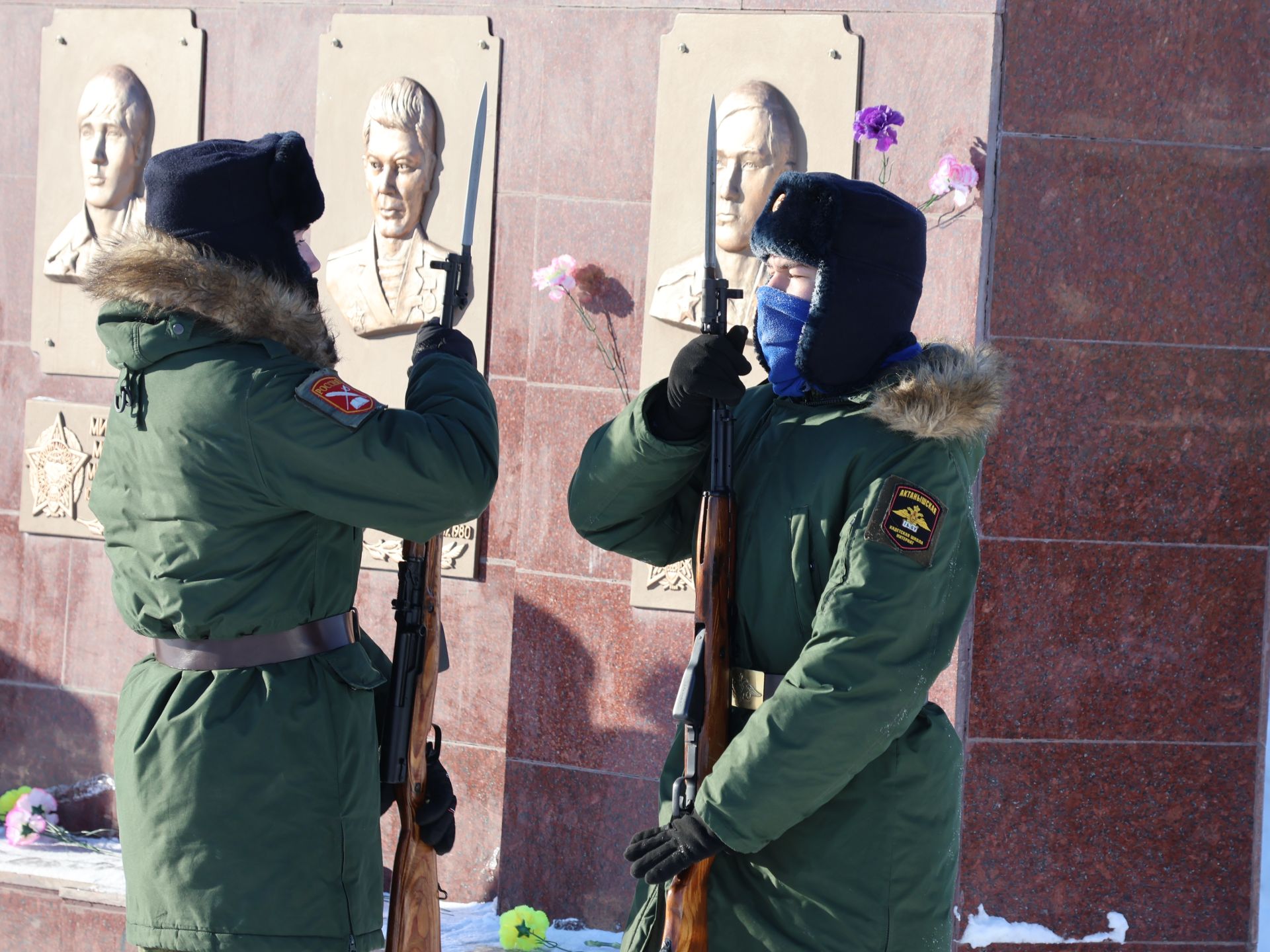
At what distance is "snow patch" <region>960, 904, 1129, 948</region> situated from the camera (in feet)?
13.0

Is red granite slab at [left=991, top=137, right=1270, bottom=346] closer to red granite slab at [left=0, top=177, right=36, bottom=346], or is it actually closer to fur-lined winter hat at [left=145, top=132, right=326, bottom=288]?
fur-lined winter hat at [left=145, top=132, right=326, bottom=288]

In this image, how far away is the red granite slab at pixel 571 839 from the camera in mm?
4188

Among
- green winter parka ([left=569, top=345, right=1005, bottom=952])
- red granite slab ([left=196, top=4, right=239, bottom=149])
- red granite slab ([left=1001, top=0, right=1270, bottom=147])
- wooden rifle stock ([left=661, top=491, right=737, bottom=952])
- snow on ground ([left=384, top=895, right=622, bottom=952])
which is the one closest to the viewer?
green winter parka ([left=569, top=345, right=1005, bottom=952])

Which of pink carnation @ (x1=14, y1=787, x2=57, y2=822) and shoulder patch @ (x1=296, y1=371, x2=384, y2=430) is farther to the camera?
pink carnation @ (x1=14, y1=787, x2=57, y2=822)

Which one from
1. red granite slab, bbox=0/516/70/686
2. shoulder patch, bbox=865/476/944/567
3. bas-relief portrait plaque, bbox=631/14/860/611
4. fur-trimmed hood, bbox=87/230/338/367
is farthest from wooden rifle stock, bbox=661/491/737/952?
red granite slab, bbox=0/516/70/686

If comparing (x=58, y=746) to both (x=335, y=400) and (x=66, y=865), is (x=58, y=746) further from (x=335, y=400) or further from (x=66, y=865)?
(x=335, y=400)

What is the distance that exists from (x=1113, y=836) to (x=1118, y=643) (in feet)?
1.98

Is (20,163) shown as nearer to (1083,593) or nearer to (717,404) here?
(717,404)

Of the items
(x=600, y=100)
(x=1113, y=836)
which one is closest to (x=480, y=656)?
(x=600, y=100)

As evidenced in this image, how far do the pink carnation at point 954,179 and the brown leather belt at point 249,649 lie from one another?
2.27m

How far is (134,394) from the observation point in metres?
2.36

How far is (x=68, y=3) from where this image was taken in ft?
15.7

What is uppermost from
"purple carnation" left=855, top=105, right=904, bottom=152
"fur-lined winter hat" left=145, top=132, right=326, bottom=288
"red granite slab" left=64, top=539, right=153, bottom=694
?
"purple carnation" left=855, top=105, right=904, bottom=152

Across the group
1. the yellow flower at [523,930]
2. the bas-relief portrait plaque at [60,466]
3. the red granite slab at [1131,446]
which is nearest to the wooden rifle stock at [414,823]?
the yellow flower at [523,930]
